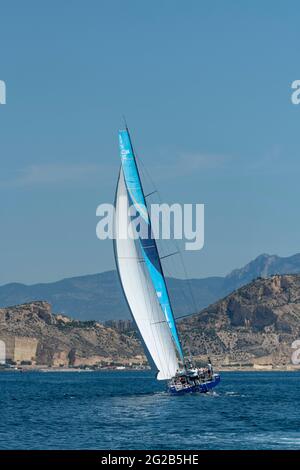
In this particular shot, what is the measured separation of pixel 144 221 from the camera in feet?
313

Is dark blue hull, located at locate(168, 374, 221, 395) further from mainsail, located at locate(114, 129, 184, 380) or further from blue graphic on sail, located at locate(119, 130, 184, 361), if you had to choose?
blue graphic on sail, located at locate(119, 130, 184, 361)

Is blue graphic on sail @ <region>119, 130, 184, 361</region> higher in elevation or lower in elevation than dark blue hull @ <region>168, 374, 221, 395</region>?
higher

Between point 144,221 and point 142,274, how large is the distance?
14.6 ft

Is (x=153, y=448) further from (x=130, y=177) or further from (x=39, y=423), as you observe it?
(x=130, y=177)

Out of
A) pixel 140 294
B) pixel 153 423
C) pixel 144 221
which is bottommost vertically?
pixel 153 423

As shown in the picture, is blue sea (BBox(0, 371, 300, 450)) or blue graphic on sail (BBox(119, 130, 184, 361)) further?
blue graphic on sail (BBox(119, 130, 184, 361))

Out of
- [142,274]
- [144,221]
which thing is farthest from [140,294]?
[144,221]

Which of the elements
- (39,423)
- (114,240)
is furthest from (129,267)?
(39,423)

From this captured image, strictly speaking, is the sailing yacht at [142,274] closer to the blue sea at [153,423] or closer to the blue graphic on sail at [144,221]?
the blue graphic on sail at [144,221]

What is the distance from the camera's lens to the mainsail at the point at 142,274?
93250 mm

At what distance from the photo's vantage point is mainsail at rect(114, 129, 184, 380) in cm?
9325

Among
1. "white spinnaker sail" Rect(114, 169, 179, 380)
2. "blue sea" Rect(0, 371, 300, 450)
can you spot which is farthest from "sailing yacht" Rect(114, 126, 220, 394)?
"blue sea" Rect(0, 371, 300, 450)

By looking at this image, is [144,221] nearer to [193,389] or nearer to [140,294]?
[140,294]
